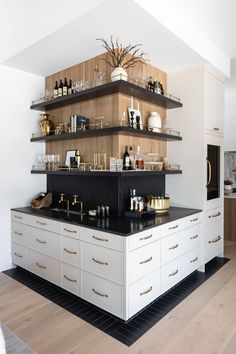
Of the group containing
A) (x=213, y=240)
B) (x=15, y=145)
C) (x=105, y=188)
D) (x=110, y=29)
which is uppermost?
(x=110, y=29)

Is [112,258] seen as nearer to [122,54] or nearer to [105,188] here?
[105,188]

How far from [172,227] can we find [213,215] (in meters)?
1.03

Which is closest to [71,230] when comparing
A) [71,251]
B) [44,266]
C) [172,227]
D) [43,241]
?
[71,251]

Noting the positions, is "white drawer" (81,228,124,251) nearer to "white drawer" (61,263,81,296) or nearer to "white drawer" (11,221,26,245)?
"white drawer" (61,263,81,296)

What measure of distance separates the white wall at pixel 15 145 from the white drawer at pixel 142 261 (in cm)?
185

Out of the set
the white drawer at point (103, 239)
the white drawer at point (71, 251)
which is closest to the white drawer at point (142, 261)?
the white drawer at point (103, 239)

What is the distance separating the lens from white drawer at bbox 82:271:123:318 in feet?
6.66

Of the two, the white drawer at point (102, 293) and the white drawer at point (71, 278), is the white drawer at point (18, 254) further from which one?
the white drawer at point (102, 293)

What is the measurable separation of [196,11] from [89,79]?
127cm

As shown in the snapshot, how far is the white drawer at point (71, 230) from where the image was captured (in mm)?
2328

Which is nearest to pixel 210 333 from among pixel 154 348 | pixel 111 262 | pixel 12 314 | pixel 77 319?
pixel 154 348

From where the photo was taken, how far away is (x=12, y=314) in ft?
7.23

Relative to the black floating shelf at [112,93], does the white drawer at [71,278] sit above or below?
below

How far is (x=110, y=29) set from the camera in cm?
230
